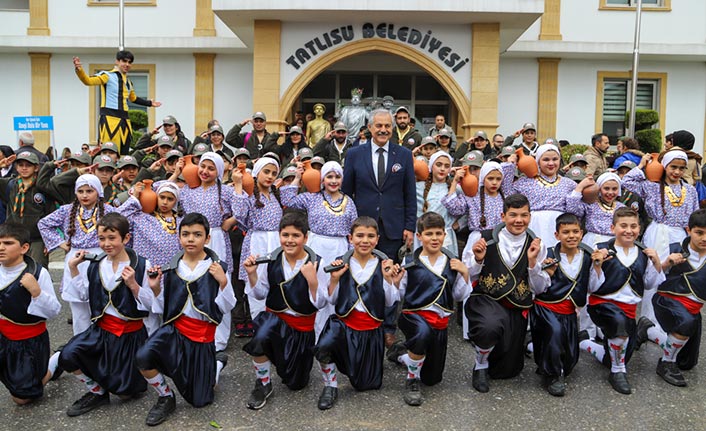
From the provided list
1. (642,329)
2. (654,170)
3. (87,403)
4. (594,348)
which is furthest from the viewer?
(654,170)

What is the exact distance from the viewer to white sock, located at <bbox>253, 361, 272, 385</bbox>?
4.23m

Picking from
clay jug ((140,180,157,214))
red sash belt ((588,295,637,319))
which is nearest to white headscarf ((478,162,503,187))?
red sash belt ((588,295,637,319))

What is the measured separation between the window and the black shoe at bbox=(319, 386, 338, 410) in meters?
14.6

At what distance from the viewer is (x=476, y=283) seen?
4.68 meters

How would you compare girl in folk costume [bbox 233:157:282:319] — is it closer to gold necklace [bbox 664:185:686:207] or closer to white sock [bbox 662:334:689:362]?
white sock [bbox 662:334:689:362]

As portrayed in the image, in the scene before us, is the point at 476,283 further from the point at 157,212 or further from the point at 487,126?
the point at 487,126

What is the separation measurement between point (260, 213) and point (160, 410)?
2.07m

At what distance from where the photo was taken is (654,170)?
19.0 feet

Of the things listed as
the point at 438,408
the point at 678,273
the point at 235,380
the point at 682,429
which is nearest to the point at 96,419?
the point at 235,380

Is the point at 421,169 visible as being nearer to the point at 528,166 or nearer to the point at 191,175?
the point at 528,166

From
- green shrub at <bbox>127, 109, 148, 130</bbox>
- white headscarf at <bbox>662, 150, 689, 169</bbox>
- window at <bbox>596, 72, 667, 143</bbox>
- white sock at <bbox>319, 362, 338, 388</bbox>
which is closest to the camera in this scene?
white sock at <bbox>319, 362, 338, 388</bbox>

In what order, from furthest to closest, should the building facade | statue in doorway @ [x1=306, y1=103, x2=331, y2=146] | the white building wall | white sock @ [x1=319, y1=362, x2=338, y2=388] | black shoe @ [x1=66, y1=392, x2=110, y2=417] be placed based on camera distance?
the white building wall
the building facade
statue in doorway @ [x1=306, y1=103, x2=331, y2=146]
white sock @ [x1=319, y1=362, x2=338, y2=388]
black shoe @ [x1=66, y1=392, x2=110, y2=417]

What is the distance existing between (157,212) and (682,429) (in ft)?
14.0

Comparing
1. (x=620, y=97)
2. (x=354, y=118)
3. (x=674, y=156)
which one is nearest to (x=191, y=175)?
(x=674, y=156)
